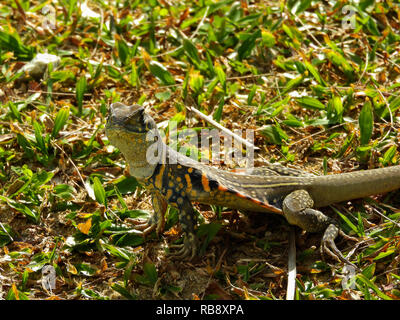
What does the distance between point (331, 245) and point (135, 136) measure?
1997mm

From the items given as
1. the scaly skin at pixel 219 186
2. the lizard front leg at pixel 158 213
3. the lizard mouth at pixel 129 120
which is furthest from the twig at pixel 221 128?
the lizard mouth at pixel 129 120

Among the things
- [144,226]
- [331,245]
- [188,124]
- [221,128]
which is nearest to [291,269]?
[331,245]

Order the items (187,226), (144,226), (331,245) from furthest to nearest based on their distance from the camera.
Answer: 1. (144,226)
2. (187,226)
3. (331,245)

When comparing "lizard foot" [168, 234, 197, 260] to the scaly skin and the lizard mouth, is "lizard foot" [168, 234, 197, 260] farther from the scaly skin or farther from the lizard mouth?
the lizard mouth

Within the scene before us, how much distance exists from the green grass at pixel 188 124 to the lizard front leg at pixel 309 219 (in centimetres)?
15

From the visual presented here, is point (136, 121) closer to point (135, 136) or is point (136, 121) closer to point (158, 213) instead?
point (135, 136)

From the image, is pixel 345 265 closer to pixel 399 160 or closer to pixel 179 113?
pixel 399 160

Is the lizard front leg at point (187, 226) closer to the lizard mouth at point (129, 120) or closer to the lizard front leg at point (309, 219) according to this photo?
the lizard mouth at point (129, 120)

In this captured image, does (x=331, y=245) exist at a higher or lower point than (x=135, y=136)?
lower

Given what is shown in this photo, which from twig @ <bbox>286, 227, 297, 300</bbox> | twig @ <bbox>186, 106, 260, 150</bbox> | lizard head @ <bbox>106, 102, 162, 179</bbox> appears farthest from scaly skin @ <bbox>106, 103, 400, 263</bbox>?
twig @ <bbox>186, 106, 260, 150</bbox>

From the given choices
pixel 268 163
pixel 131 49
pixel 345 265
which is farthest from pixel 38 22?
pixel 345 265

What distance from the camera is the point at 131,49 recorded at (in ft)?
23.8

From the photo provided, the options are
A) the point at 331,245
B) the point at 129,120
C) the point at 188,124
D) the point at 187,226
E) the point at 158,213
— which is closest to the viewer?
the point at 129,120

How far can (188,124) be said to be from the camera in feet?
20.7
